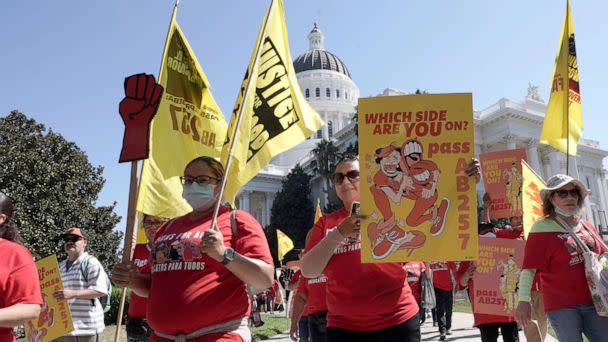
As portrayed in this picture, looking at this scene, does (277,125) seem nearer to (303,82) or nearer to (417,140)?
(417,140)

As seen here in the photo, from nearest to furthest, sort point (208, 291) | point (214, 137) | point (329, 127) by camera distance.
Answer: point (208, 291) → point (214, 137) → point (329, 127)

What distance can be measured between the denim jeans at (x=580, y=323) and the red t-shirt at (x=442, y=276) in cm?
630

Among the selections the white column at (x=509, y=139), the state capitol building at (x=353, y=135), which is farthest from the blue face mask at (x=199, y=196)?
the white column at (x=509, y=139)

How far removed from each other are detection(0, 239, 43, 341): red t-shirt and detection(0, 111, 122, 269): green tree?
885 inches

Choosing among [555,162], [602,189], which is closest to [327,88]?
[602,189]

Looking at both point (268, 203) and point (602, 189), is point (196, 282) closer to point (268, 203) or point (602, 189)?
point (268, 203)

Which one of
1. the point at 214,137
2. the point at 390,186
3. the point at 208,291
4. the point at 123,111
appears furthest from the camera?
the point at 214,137

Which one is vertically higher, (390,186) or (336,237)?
(390,186)

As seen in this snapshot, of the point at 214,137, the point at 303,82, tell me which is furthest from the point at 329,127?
the point at 214,137

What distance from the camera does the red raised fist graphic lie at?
9.97ft

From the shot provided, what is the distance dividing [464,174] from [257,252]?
1.28 meters

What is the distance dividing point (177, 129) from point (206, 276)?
235 cm

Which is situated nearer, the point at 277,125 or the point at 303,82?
the point at 277,125

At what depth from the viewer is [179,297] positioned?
2834 mm
